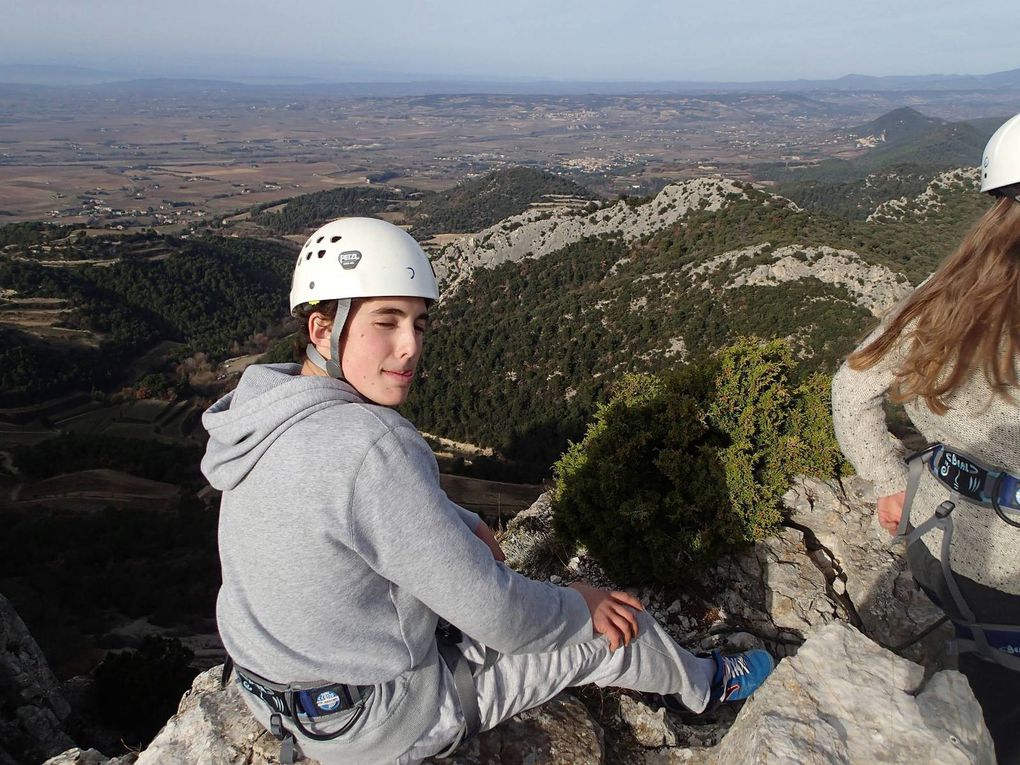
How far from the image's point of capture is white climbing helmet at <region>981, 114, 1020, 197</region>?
2143mm

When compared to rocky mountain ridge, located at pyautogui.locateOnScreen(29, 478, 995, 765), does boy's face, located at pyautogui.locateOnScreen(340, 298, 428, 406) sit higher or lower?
higher

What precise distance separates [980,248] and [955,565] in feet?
4.61

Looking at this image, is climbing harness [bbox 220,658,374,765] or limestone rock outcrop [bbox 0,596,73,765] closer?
climbing harness [bbox 220,658,374,765]

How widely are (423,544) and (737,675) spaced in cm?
259

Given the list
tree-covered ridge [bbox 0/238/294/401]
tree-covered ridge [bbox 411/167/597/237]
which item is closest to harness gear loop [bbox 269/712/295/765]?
tree-covered ridge [bbox 0/238/294/401]

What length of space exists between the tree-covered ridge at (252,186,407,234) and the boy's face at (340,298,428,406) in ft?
425

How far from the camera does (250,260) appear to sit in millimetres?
92625

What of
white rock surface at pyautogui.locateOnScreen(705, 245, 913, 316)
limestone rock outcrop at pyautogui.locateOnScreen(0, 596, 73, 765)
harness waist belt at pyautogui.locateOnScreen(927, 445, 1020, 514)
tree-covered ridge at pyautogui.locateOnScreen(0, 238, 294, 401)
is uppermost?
harness waist belt at pyautogui.locateOnScreen(927, 445, 1020, 514)

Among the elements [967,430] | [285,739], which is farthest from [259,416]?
[967,430]

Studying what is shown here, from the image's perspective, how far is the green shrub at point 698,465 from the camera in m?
5.30

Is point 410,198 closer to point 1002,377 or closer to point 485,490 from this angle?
point 485,490

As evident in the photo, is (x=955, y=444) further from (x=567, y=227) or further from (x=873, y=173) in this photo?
(x=873, y=173)

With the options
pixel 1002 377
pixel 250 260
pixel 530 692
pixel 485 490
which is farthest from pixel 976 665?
pixel 250 260

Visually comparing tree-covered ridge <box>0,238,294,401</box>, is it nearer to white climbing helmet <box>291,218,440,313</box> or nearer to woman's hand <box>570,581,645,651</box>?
white climbing helmet <box>291,218,440,313</box>
